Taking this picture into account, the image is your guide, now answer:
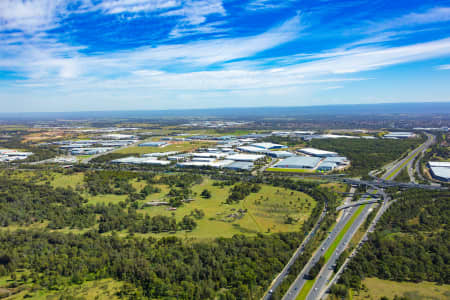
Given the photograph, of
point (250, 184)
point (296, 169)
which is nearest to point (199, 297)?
point (250, 184)

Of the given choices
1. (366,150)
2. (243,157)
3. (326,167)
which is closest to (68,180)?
(243,157)

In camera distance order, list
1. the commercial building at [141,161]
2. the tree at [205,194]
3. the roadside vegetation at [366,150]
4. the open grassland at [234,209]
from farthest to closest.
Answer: the commercial building at [141,161], the roadside vegetation at [366,150], the tree at [205,194], the open grassland at [234,209]

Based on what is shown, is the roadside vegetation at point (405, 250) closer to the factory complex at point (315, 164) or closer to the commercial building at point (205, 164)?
the factory complex at point (315, 164)

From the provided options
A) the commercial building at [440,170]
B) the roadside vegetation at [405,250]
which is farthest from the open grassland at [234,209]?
the commercial building at [440,170]

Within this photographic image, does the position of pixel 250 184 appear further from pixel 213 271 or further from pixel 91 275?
pixel 91 275

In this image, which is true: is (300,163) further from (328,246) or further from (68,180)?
(68,180)

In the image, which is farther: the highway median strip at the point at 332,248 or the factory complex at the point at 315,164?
the factory complex at the point at 315,164

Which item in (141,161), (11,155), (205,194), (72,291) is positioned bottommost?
(72,291)
